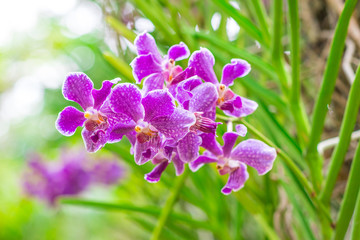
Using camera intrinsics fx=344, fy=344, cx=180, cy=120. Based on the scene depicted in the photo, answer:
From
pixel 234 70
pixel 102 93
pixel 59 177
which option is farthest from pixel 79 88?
pixel 59 177

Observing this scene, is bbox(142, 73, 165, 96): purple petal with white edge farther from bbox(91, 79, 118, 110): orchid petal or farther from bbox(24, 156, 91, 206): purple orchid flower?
bbox(24, 156, 91, 206): purple orchid flower

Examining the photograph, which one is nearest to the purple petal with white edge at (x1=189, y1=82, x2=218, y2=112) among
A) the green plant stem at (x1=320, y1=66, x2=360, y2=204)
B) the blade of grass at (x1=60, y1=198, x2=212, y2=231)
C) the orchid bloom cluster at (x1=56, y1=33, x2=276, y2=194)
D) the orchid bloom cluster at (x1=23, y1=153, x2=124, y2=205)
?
the orchid bloom cluster at (x1=56, y1=33, x2=276, y2=194)

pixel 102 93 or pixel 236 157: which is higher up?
pixel 102 93

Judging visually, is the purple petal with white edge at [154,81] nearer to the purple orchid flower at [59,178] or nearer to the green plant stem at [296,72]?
the green plant stem at [296,72]

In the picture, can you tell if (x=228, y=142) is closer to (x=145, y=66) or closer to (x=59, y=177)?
(x=145, y=66)

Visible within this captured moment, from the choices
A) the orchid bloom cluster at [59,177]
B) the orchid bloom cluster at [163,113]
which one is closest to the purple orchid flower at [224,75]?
the orchid bloom cluster at [163,113]

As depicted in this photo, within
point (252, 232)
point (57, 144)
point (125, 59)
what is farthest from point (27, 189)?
point (252, 232)
